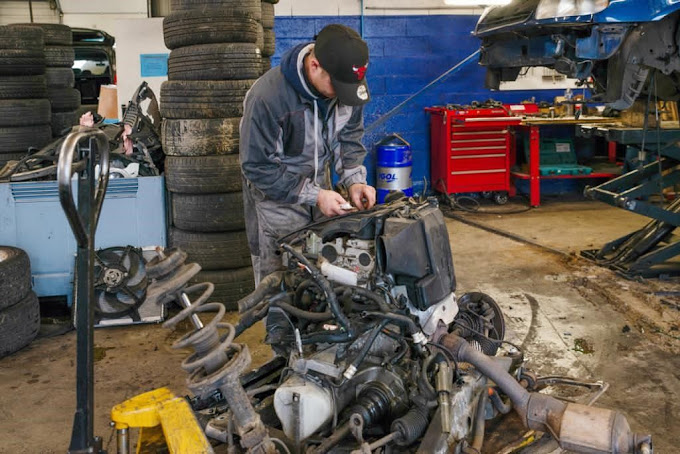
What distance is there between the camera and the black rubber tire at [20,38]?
5.76m

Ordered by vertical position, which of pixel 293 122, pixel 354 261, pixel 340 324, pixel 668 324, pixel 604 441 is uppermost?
pixel 293 122

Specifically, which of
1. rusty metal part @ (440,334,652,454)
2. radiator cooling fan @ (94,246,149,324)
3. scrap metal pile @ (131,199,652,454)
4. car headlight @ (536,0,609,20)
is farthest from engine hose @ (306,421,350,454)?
car headlight @ (536,0,609,20)

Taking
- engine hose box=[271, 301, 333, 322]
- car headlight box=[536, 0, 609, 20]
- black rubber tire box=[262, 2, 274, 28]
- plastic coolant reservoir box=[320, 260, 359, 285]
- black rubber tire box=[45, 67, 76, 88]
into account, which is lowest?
engine hose box=[271, 301, 333, 322]

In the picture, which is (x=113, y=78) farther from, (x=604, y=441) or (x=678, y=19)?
(x=604, y=441)

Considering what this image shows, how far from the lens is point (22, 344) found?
4.11 meters

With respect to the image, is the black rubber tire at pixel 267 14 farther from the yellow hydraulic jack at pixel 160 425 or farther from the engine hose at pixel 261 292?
the yellow hydraulic jack at pixel 160 425

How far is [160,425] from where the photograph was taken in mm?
2150

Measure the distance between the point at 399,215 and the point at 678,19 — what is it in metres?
3.16

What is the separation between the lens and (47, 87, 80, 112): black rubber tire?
704cm

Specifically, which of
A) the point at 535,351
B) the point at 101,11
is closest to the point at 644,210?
the point at 535,351

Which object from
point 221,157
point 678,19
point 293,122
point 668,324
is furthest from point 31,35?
point 668,324

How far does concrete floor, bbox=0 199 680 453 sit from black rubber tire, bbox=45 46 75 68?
12.6ft

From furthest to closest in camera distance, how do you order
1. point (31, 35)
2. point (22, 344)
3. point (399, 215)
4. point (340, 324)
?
point (31, 35), point (22, 344), point (399, 215), point (340, 324)

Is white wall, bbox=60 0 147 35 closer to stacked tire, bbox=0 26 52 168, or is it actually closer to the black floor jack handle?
stacked tire, bbox=0 26 52 168
